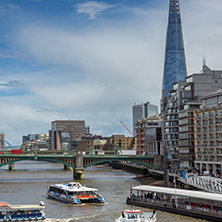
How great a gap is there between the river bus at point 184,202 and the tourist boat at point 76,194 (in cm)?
727

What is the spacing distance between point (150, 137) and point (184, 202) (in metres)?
108

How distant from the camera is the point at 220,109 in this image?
10181cm

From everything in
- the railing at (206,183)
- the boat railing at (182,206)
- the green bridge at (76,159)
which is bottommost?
the boat railing at (182,206)

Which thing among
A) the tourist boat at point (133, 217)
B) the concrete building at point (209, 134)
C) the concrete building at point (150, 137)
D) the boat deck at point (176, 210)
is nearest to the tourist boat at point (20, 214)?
the tourist boat at point (133, 217)

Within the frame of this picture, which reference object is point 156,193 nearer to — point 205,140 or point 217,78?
point 205,140

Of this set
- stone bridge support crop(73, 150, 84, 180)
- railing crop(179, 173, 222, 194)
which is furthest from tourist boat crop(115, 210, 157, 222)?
stone bridge support crop(73, 150, 84, 180)

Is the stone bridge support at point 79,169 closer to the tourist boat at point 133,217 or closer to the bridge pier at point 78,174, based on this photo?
the bridge pier at point 78,174

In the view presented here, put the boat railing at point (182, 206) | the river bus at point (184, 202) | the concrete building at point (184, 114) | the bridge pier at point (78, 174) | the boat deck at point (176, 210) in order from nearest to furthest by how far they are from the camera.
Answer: the boat deck at point (176, 210) → the boat railing at point (182, 206) → the river bus at point (184, 202) → the concrete building at point (184, 114) → the bridge pier at point (78, 174)

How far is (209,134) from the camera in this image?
106188 mm

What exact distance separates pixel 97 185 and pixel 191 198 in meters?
44.1

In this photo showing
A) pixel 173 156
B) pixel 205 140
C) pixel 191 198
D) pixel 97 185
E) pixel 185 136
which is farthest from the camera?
pixel 173 156

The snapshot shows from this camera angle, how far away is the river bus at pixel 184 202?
54.5m

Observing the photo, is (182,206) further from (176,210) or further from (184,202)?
(184,202)

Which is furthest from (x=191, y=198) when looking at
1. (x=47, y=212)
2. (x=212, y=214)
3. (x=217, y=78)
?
(x=217, y=78)
